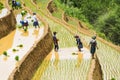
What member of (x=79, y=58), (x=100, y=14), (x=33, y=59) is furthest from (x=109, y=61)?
(x=100, y=14)

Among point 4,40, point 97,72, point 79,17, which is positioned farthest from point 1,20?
point 79,17

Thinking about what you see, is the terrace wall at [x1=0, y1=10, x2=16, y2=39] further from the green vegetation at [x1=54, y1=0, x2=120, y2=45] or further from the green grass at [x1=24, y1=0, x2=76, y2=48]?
the green vegetation at [x1=54, y1=0, x2=120, y2=45]

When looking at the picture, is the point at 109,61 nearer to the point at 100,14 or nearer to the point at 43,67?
the point at 43,67

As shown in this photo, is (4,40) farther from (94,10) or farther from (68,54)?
(94,10)

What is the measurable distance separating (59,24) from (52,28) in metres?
1.65

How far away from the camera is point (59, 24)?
37.6 m

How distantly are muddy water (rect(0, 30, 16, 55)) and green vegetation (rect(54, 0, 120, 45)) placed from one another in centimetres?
1542

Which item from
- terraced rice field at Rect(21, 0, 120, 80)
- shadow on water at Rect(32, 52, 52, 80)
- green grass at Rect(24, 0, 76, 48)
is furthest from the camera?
green grass at Rect(24, 0, 76, 48)

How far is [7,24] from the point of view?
107 ft

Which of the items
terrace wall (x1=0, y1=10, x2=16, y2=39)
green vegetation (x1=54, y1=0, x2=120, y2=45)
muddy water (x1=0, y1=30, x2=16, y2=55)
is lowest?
green vegetation (x1=54, y1=0, x2=120, y2=45)

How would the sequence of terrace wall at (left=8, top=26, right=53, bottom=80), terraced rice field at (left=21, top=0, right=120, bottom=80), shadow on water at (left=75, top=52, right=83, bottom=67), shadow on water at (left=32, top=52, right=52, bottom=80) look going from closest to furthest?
terrace wall at (left=8, top=26, right=53, bottom=80) → shadow on water at (left=32, top=52, right=52, bottom=80) → shadow on water at (left=75, top=52, right=83, bottom=67) → terraced rice field at (left=21, top=0, right=120, bottom=80)

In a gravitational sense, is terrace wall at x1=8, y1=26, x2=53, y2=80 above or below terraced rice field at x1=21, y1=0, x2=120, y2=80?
above

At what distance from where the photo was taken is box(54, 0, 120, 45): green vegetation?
169ft

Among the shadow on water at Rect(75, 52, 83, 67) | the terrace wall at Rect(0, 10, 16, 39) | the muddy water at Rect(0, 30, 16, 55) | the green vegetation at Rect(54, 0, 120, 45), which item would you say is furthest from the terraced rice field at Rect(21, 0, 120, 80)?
the green vegetation at Rect(54, 0, 120, 45)
